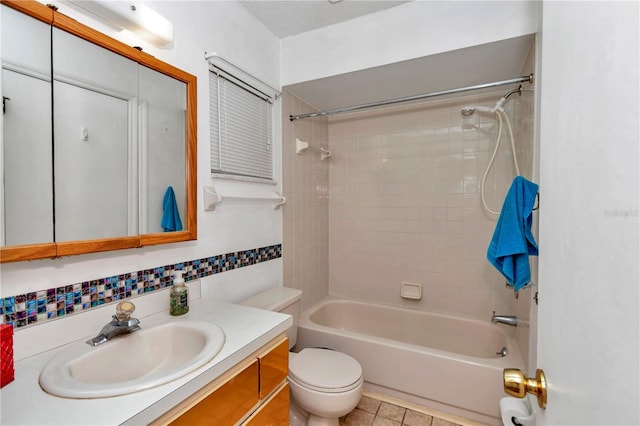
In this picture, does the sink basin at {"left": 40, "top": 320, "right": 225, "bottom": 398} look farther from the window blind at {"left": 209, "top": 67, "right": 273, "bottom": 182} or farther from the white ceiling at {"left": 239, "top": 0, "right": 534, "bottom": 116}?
the white ceiling at {"left": 239, "top": 0, "right": 534, "bottom": 116}

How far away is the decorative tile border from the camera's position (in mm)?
896

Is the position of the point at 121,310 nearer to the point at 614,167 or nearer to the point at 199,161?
the point at 199,161

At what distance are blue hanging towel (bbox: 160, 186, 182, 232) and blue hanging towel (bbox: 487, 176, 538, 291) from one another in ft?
4.83

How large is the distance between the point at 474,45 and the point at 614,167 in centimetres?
163

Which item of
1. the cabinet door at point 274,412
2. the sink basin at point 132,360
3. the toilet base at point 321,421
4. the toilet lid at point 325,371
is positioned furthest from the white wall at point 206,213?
the toilet base at point 321,421

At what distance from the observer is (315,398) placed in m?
1.47

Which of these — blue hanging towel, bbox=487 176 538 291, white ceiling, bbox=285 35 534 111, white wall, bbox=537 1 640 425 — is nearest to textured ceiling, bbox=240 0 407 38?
white ceiling, bbox=285 35 534 111

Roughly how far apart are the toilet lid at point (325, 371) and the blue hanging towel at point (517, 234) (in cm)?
93

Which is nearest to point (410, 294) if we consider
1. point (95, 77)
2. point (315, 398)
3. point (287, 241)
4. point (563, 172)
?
point (287, 241)

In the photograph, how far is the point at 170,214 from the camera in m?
1.34

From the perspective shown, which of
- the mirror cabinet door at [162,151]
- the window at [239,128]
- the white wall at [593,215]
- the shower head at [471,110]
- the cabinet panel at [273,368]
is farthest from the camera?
the shower head at [471,110]

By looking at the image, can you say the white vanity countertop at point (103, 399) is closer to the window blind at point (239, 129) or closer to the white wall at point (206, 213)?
the white wall at point (206, 213)

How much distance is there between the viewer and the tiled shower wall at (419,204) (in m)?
2.27

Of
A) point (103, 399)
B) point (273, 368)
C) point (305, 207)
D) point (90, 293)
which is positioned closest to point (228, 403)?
point (273, 368)
